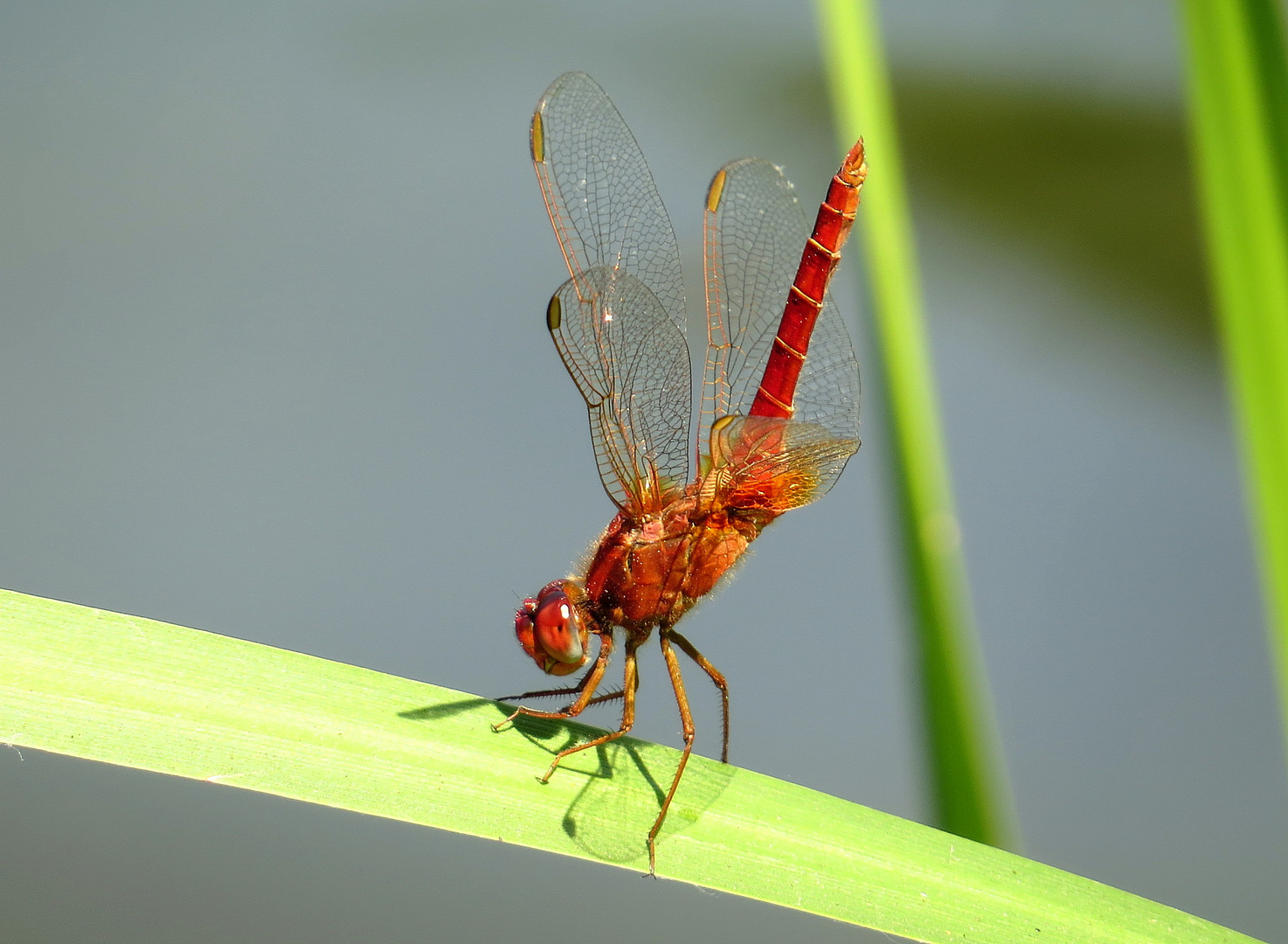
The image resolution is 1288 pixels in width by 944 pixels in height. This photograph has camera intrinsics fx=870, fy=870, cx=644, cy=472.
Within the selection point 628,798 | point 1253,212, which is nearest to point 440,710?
point 628,798

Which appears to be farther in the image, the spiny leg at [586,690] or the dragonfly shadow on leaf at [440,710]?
the spiny leg at [586,690]

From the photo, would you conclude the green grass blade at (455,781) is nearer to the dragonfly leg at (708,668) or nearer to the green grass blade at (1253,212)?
the dragonfly leg at (708,668)

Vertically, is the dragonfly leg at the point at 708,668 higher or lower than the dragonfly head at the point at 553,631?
lower

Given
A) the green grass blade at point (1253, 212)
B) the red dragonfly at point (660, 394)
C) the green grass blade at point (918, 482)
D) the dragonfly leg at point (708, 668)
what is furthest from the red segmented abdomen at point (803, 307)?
the green grass blade at point (1253, 212)

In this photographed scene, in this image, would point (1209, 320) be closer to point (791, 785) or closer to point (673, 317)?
point (673, 317)

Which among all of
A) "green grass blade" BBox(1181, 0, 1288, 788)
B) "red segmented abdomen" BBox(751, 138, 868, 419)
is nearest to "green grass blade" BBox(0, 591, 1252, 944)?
"green grass blade" BBox(1181, 0, 1288, 788)

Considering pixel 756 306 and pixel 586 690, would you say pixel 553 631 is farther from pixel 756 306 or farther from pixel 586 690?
pixel 756 306

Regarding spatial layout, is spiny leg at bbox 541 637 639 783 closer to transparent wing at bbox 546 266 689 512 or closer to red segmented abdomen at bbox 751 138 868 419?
transparent wing at bbox 546 266 689 512

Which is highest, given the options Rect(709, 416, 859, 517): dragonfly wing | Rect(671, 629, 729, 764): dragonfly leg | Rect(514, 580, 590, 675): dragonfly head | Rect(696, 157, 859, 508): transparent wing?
Rect(696, 157, 859, 508): transparent wing
